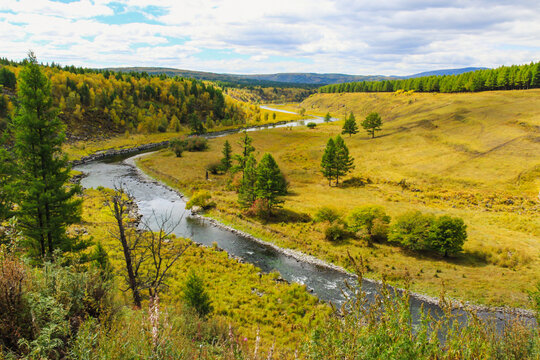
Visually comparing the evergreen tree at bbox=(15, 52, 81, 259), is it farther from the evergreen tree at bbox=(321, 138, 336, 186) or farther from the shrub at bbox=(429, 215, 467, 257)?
the evergreen tree at bbox=(321, 138, 336, 186)

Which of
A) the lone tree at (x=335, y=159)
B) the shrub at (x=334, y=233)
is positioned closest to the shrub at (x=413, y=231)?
the shrub at (x=334, y=233)

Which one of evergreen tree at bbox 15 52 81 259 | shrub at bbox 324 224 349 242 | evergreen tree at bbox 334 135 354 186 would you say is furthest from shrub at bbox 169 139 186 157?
evergreen tree at bbox 15 52 81 259

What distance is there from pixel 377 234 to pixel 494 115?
255ft

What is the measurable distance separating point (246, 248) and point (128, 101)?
124586mm

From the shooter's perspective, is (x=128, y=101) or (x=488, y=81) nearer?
(x=488, y=81)

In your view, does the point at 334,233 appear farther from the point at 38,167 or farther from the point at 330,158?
the point at 38,167

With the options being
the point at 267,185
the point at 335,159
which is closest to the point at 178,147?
the point at 335,159

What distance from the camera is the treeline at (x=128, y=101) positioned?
10788 cm

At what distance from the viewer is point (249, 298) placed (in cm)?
2283

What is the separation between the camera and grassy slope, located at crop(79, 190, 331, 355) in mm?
18500

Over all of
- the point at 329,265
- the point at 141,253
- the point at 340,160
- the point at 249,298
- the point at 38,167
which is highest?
the point at 38,167

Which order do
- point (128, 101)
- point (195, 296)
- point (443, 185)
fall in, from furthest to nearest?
point (128, 101)
point (443, 185)
point (195, 296)

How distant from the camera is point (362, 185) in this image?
176ft

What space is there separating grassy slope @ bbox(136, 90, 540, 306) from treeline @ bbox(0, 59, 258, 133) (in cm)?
4716
